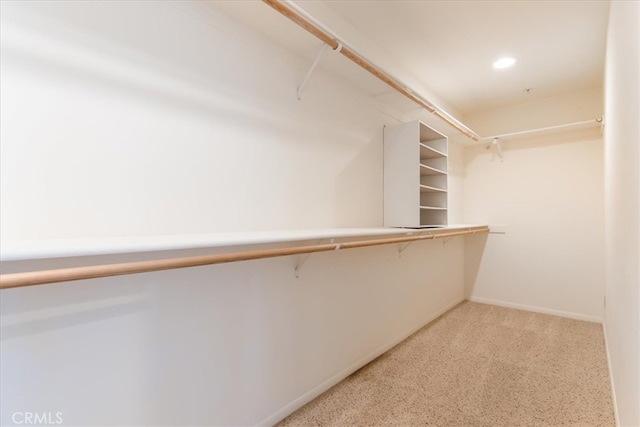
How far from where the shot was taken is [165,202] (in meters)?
1.34

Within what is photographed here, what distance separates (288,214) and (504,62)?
2220 mm

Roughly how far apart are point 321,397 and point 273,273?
841mm

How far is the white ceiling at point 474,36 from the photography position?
1829mm

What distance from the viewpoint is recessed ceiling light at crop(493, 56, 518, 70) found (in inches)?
98.5

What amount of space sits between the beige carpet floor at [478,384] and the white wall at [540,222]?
1.73ft

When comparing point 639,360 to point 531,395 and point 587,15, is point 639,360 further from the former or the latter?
point 587,15

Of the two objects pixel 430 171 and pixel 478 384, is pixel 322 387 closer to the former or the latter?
pixel 478 384

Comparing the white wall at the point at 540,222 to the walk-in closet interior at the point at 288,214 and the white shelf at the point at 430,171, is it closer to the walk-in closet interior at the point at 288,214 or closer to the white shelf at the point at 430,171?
the walk-in closet interior at the point at 288,214

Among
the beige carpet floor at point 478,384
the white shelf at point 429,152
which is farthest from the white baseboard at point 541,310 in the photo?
the white shelf at point 429,152

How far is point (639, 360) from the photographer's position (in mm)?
938

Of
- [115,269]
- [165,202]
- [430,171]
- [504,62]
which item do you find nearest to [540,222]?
[430,171]

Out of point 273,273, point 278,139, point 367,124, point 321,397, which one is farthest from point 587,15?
point 321,397

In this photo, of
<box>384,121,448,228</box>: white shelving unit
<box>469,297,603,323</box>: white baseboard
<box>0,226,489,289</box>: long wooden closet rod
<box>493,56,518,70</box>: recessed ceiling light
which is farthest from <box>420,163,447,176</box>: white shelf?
<box>469,297,603,323</box>: white baseboard

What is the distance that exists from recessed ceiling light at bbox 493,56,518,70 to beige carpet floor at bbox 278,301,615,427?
232 cm
